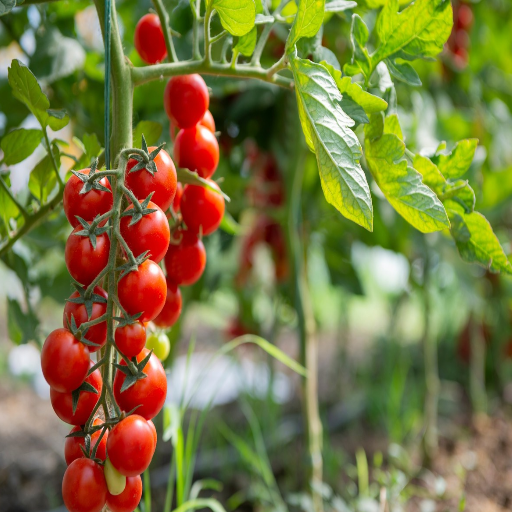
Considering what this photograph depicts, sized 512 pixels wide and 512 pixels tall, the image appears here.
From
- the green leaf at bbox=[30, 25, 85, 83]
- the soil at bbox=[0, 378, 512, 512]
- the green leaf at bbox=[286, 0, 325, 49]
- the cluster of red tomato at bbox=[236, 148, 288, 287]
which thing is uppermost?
the green leaf at bbox=[286, 0, 325, 49]

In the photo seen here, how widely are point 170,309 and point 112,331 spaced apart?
109mm

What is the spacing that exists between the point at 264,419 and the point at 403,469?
0.30 m

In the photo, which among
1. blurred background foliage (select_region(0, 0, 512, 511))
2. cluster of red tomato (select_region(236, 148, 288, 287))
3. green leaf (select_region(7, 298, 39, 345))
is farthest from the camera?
cluster of red tomato (select_region(236, 148, 288, 287))

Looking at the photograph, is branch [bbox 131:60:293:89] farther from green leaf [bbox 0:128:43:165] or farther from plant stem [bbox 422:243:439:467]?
plant stem [bbox 422:243:439:467]

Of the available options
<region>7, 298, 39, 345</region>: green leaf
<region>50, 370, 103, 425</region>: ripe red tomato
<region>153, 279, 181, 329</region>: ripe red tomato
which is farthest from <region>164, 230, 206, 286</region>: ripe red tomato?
<region>7, 298, 39, 345</region>: green leaf

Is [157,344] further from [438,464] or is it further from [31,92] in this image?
[438,464]

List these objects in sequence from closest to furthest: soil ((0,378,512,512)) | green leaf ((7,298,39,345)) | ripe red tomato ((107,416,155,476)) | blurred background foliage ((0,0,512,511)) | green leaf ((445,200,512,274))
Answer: ripe red tomato ((107,416,155,476)), green leaf ((445,200,512,274)), green leaf ((7,298,39,345)), blurred background foliage ((0,0,512,511)), soil ((0,378,512,512))

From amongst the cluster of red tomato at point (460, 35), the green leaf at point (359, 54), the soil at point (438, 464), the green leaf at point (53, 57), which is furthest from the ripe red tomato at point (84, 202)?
the cluster of red tomato at point (460, 35)

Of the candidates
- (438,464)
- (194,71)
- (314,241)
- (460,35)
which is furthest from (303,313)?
(460,35)

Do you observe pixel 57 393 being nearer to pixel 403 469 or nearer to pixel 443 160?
pixel 443 160

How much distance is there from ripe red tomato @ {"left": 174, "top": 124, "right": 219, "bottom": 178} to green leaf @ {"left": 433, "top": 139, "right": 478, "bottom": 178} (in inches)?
7.6

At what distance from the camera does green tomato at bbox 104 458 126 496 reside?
344 millimetres

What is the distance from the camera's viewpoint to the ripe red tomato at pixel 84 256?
34cm

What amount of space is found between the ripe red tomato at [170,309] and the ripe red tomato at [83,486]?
132 millimetres
